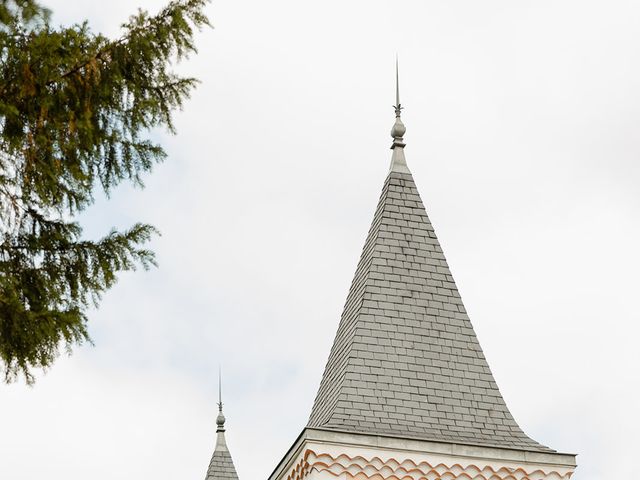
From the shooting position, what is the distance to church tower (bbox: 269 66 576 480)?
22016 mm

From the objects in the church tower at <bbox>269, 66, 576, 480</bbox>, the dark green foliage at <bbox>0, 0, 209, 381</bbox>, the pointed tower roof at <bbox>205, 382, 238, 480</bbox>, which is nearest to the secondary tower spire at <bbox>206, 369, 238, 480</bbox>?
the pointed tower roof at <bbox>205, 382, 238, 480</bbox>

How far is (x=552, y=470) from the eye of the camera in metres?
22.7

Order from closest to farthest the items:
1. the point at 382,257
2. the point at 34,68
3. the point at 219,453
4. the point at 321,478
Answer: the point at 34,68 < the point at 321,478 < the point at 382,257 < the point at 219,453

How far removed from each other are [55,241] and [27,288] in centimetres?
52

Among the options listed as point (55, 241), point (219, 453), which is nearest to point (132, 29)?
point (55, 241)

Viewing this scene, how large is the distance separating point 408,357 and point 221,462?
15.0 m

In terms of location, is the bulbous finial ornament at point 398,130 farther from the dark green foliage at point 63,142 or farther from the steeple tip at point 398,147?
the dark green foliage at point 63,142

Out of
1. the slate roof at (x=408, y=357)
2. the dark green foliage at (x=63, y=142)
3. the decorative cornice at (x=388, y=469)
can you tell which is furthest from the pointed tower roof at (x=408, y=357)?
the dark green foliage at (x=63, y=142)

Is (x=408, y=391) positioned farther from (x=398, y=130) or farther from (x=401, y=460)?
(x=398, y=130)

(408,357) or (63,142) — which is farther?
(408,357)

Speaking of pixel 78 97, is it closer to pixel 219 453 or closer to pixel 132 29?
pixel 132 29

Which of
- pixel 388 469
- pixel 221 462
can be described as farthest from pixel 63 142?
pixel 221 462

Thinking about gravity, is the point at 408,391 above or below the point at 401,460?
above

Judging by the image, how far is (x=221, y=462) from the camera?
3738 centimetres
